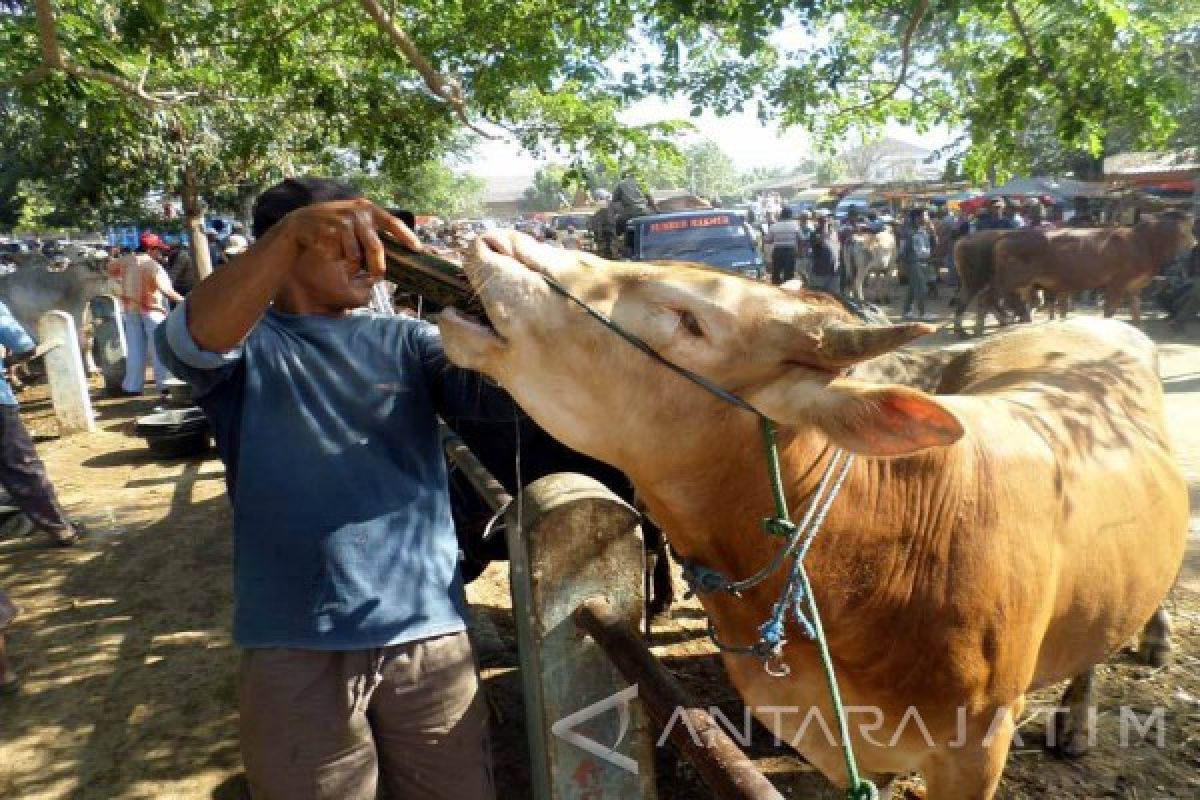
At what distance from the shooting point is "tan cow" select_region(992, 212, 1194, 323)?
1402 cm

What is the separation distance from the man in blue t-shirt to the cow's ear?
113 centimetres

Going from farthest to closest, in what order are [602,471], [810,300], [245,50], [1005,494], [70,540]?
[70,540], [245,50], [602,471], [1005,494], [810,300]

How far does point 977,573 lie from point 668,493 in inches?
36.8

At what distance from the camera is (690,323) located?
191cm

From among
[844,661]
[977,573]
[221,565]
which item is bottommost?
[221,565]

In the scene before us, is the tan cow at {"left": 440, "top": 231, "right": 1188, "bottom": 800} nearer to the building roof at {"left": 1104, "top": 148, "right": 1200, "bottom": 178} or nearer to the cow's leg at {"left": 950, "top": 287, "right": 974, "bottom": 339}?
the cow's leg at {"left": 950, "top": 287, "right": 974, "bottom": 339}

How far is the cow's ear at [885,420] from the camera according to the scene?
1.61m

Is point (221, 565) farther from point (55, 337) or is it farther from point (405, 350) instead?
point (55, 337)

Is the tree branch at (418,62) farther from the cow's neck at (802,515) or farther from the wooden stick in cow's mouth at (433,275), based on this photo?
the cow's neck at (802,515)

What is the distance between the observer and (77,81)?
15.7 ft

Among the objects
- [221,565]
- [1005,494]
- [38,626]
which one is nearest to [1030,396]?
[1005,494]

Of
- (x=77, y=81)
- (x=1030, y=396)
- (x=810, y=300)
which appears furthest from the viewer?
(x=77, y=81)

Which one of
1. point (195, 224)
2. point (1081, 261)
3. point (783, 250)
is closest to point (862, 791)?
point (195, 224)

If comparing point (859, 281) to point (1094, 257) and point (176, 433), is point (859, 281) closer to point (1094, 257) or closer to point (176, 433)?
point (1094, 257)
